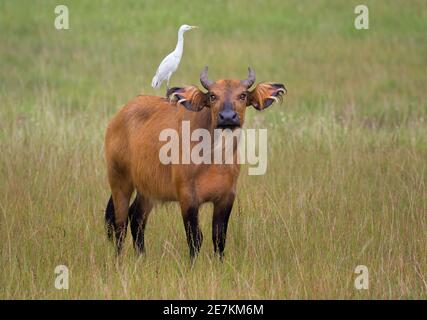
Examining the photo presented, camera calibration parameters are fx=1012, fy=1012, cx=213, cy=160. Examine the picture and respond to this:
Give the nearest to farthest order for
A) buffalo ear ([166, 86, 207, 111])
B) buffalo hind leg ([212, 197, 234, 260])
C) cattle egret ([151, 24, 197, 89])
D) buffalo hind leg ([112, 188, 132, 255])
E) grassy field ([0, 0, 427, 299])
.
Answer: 1. grassy field ([0, 0, 427, 299])
2. buffalo ear ([166, 86, 207, 111])
3. buffalo hind leg ([212, 197, 234, 260])
4. cattle egret ([151, 24, 197, 89])
5. buffalo hind leg ([112, 188, 132, 255])

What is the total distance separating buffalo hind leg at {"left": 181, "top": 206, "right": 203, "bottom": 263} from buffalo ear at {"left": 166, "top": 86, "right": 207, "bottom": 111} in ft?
2.74

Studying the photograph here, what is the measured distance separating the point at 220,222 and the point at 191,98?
107 centimetres

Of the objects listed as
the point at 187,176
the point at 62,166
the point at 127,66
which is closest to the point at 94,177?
the point at 62,166

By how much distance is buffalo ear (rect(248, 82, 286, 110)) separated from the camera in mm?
8391

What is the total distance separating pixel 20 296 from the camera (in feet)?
25.4

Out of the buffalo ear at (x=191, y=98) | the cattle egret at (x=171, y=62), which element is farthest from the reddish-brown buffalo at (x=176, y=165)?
the cattle egret at (x=171, y=62)

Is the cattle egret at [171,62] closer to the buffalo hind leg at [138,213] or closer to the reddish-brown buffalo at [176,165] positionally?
the reddish-brown buffalo at [176,165]

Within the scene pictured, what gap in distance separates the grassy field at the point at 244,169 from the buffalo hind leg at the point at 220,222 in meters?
0.19

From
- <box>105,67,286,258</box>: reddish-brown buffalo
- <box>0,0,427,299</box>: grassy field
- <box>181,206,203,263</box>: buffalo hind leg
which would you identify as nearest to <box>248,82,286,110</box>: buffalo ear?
<box>105,67,286,258</box>: reddish-brown buffalo

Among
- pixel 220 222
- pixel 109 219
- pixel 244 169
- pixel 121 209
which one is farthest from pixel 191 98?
pixel 244 169

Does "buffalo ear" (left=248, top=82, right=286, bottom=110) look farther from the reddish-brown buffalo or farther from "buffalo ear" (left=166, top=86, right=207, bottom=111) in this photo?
"buffalo ear" (left=166, top=86, right=207, bottom=111)

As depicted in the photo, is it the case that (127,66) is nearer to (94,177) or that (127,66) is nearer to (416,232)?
(94,177)

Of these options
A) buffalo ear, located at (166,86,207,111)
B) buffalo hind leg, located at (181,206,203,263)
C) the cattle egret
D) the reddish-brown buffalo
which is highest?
the cattle egret

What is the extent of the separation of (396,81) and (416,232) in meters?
10.3
